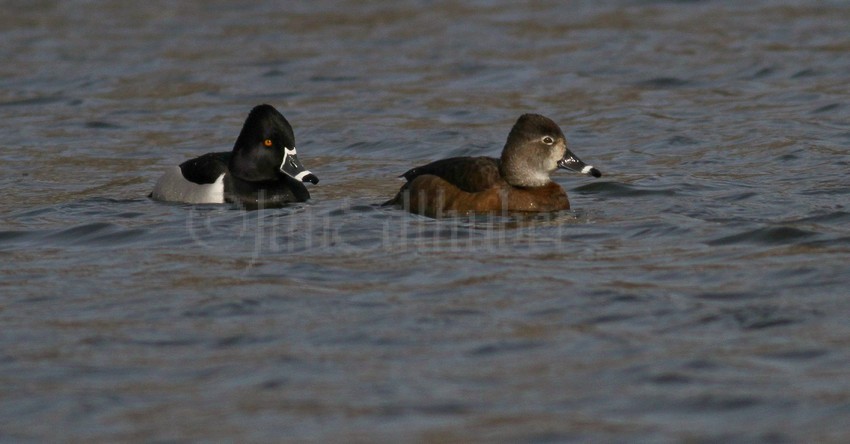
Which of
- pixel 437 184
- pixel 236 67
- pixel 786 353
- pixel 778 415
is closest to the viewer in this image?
pixel 778 415

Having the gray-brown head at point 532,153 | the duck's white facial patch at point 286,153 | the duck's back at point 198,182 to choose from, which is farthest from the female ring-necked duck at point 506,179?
the duck's back at point 198,182

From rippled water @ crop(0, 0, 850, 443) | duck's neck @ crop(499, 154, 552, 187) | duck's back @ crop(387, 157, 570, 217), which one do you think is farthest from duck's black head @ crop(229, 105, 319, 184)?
duck's neck @ crop(499, 154, 552, 187)

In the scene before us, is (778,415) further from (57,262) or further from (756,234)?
(57,262)

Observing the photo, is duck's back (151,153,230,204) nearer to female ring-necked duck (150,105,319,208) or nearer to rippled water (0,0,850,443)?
female ring-necked duck (150,105,319,208)

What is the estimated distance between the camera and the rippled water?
5.99 m

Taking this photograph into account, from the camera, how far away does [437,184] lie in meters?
9.86

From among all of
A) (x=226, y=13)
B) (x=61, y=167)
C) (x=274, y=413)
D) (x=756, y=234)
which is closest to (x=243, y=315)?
(x=274, y=413)

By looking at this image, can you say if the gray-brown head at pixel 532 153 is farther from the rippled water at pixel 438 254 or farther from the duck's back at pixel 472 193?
the rippled water at pixel 438 254

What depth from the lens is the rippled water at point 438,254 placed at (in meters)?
5.99

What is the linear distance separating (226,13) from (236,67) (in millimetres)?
2641

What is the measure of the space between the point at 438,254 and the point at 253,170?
263cm

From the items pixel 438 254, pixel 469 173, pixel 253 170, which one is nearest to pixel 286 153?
pixel 253 170

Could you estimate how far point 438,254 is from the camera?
870cm

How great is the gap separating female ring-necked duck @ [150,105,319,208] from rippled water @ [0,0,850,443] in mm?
216
